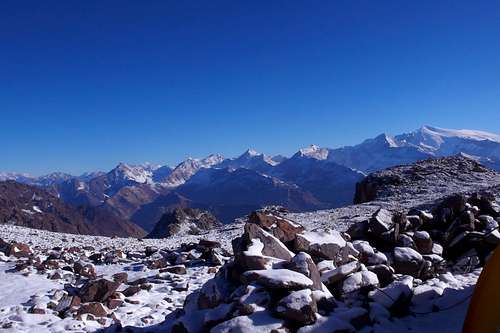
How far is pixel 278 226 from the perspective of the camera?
1406 centimetres

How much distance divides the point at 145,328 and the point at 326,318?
489 centimetres

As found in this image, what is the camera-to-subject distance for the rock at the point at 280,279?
9.84 meters

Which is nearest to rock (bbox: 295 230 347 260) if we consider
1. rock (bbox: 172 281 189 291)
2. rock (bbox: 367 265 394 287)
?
rock (bbox: 367 265 394 287)

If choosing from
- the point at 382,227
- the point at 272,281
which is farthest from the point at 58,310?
the point at 382,227

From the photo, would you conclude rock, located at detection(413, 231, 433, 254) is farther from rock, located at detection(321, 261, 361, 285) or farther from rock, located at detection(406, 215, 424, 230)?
rock, located at detection(321, 261, 361, 285)

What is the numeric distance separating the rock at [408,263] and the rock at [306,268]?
4339 mm

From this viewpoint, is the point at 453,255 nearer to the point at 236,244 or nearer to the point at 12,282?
the point at 236,244

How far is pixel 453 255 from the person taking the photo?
16547 mm

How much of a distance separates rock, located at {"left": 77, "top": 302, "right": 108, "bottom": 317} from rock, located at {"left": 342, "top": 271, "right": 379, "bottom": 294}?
6.81 metres

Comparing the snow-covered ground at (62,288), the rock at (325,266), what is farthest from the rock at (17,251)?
the rock at (325,266)

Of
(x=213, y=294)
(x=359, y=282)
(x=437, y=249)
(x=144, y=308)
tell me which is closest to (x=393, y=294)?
(x=359, y=282)

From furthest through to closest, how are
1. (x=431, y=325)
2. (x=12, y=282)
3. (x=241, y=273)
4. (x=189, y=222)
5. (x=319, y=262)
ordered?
(x=189, y=222)
(x=12, y=282)
(x=319, y=262)
(x=241, y=273)
(x=431, y=325)

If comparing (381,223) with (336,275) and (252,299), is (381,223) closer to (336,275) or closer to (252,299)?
(336,275)

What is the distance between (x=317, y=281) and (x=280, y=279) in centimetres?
117
